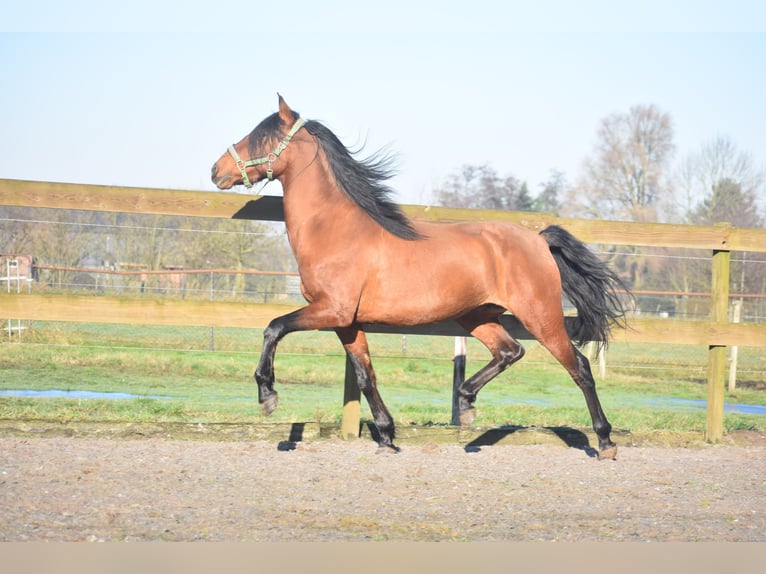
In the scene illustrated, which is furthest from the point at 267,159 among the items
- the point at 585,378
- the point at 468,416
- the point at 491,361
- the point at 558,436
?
the point at 558,436

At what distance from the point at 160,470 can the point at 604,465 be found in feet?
10.3

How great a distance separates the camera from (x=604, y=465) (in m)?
6.08

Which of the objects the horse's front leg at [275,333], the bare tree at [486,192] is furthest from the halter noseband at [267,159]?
the bare tree at [486,192]

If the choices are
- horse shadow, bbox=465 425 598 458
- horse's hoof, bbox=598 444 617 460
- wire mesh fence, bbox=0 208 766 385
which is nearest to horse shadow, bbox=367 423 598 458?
horse shadow, bbox=465 425 598 458

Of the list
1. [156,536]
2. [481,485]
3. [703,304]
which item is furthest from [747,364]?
[156,536]

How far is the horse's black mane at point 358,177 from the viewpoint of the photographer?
19.8 ft

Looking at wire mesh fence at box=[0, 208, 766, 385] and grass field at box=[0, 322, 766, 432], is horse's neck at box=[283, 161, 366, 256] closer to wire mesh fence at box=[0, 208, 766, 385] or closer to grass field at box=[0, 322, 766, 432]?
grass field at box=[0, 322, 766, 432]

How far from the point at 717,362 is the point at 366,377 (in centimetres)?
323

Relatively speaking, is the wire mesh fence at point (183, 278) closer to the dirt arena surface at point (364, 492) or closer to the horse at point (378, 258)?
the horse at point (378, 258)

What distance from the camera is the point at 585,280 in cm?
654

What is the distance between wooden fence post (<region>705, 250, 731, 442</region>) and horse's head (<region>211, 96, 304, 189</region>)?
12.6 ft

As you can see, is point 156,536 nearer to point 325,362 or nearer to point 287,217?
point 287,217

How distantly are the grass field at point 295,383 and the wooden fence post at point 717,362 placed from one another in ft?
2.09

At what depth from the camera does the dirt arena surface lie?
3951 mm
